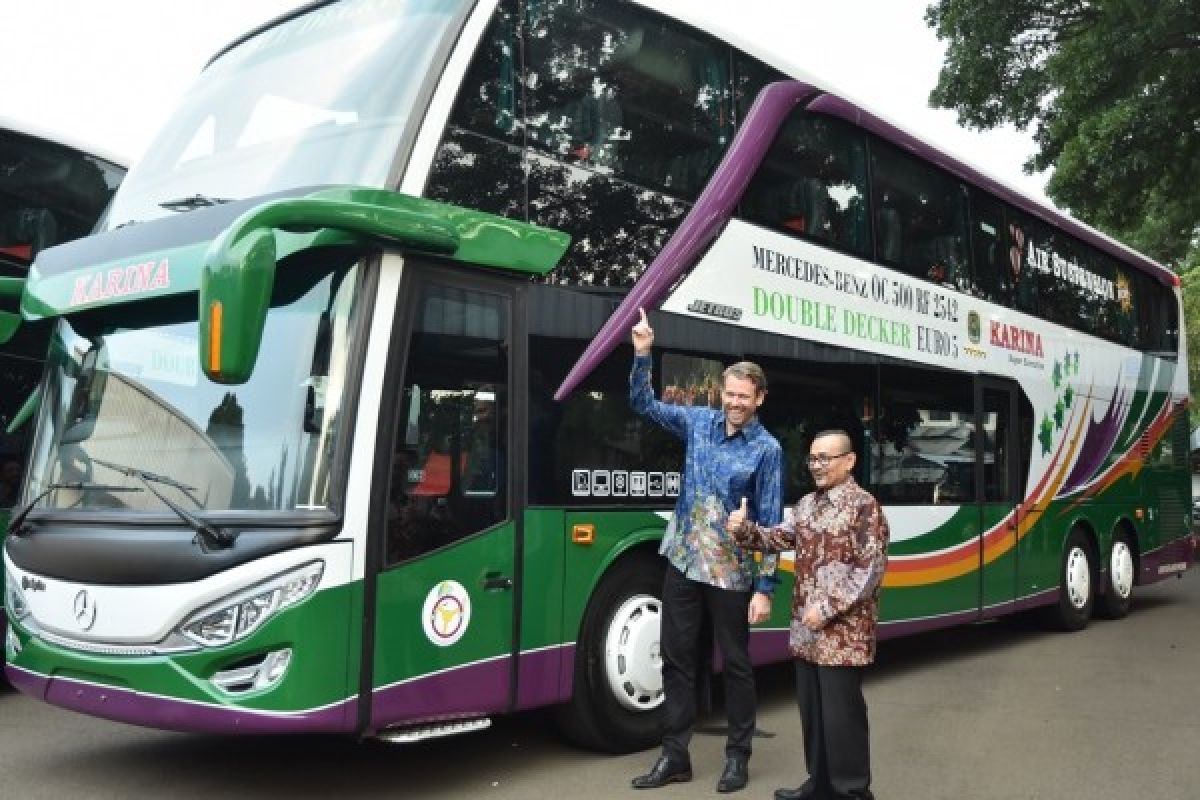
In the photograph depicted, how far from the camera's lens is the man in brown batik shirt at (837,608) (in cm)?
450

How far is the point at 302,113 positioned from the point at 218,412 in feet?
5.24

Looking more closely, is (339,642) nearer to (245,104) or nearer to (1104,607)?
(245,104)

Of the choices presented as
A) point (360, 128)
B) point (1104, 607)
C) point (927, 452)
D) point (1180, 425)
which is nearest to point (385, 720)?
point (360, 128)

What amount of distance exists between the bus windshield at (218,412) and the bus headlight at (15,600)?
406 millimetres

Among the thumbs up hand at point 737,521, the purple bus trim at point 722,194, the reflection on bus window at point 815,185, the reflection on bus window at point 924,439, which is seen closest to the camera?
the thumbs up hand at point 737,521

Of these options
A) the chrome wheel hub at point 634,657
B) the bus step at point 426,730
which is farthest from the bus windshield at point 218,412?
the chrome wheel hub at point 634,657

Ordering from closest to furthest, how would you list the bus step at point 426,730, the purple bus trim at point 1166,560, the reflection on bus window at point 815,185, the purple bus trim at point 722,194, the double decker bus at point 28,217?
the bus step at point 426,730 < the purple bus trim at point 722,194 < the reflection on bus window at point 815,185 < the double decker bus at point 28,217 < the purple bus trim at point 1166,560

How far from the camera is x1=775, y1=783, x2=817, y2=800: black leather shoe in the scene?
4.78 metres

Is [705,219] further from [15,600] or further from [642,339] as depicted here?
[15,600]

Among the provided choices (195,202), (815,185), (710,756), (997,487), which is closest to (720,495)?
(710,756)

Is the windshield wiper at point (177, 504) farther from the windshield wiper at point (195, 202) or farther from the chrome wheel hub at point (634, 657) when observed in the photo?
the chrome wheel hub at point (634, 657)

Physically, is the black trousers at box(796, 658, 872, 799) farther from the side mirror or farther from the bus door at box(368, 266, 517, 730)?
the side mirror

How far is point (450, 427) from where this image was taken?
5.18m

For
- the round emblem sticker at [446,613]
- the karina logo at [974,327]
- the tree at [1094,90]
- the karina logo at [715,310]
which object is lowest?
the round emblem sticker at [446,613]
